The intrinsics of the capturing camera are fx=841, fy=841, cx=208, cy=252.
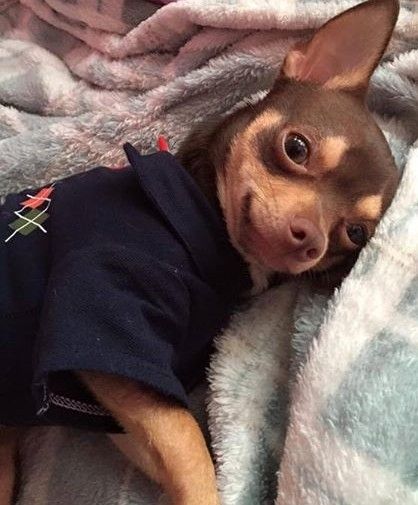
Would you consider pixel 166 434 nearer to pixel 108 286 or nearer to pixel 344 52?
pixel 108 286

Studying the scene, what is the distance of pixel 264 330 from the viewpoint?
1.66m

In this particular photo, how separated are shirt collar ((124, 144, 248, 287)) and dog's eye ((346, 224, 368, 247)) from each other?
24 centimetres

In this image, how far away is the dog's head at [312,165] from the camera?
5.18ft

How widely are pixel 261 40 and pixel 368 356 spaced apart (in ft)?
2.83

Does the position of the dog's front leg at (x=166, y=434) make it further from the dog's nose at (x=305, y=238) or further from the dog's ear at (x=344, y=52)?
the dog's ear at (x=344, y=52)

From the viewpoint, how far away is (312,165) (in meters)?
1.63

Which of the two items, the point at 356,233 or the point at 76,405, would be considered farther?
the point at 356,233

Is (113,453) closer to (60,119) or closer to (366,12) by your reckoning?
(60,119)

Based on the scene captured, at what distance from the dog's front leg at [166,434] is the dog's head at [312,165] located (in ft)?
1.16

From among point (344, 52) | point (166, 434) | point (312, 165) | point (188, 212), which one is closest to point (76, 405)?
point (166, 434)

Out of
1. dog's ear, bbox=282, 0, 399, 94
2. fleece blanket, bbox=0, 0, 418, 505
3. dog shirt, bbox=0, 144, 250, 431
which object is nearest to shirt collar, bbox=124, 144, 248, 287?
dog shirt, bbox=0, 144, 250, 431

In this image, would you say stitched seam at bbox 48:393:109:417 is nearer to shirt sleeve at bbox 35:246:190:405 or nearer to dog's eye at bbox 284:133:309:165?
shirt sleeve at bbox 35:246:190:405

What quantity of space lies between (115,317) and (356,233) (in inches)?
21.5

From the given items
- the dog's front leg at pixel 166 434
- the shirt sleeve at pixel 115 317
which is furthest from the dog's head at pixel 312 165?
the dog's front leg at pixel 166 434
